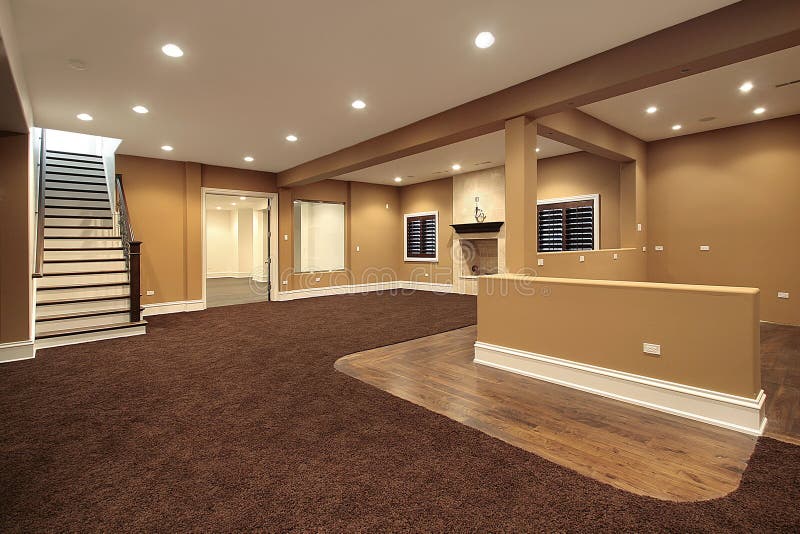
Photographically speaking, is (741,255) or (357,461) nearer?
(357,461)

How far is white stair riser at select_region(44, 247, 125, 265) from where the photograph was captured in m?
5.88

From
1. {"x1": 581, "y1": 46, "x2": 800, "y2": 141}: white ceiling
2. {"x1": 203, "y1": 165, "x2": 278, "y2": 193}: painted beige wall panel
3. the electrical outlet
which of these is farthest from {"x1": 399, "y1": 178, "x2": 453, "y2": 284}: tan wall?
the electrical outlet

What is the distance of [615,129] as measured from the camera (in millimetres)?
5734

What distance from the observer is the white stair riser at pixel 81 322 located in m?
4.86

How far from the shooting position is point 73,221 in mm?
6566

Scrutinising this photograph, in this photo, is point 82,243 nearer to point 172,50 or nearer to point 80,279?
point 80,279

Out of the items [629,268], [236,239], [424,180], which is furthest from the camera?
[236,239]

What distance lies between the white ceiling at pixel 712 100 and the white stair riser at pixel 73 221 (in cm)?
790

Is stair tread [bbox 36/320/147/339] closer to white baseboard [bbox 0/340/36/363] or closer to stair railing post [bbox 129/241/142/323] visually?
stair railing post [bbox 129/241/142/323]

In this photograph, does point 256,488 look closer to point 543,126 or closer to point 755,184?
A: point 543,126

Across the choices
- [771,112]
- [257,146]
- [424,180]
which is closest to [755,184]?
[771,112]

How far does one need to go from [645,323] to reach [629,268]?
3.74 meters

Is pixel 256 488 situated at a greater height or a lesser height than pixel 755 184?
lesser

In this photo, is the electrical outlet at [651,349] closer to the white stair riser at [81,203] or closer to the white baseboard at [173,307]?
the white baseboard at [173,307]
